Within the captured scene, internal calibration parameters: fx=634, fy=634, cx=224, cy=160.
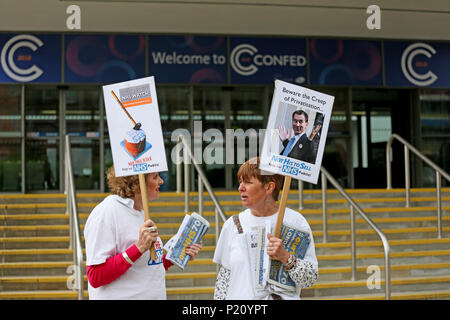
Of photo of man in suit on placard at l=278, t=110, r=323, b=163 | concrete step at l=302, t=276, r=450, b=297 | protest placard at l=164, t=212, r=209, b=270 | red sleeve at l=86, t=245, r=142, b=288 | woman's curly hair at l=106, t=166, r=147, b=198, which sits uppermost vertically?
photo of man in suit on placard at l=278, t=110, r=323, b=163

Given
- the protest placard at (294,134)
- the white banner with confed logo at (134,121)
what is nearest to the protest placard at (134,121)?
the white banner with confed logo at (134,121)

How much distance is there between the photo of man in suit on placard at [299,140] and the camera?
2.61 metres

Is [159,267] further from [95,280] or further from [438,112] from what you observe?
[438,112]

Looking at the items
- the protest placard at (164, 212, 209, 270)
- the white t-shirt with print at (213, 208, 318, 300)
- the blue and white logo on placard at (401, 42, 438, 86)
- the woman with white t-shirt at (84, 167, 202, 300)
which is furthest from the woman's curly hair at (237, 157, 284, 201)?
the blue and white logo on placard at (401, 42, 438, 86)

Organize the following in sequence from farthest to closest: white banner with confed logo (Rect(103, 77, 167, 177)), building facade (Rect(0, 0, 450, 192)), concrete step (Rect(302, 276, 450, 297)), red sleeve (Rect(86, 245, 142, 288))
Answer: building facade (Rect(0, 0, 450, 192)), concrete step (Rect(302, 276, 450, 297)), white banner with confed logo (Rect(103, 77, 167, 177)), red sleeve (Rect(86, 245, 142, 288))

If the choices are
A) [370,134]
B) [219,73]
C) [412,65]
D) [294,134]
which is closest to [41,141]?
[219,73]

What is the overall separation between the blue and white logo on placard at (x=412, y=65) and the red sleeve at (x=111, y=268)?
1108 centimetres

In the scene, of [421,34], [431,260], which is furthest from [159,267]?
[421,34]

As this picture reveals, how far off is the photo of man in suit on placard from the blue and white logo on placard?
10.8 metres

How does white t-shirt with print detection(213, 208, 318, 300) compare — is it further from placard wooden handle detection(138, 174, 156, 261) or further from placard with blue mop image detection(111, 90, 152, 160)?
placard with blue mop image detection(111, 90, 152, 160)

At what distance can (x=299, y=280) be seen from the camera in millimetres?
2578

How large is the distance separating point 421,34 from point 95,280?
438 inches

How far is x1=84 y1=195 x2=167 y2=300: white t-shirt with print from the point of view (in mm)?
2701

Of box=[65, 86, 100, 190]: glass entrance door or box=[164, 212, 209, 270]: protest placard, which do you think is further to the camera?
box=[65, 86, 100, 190]: glass entrance door
